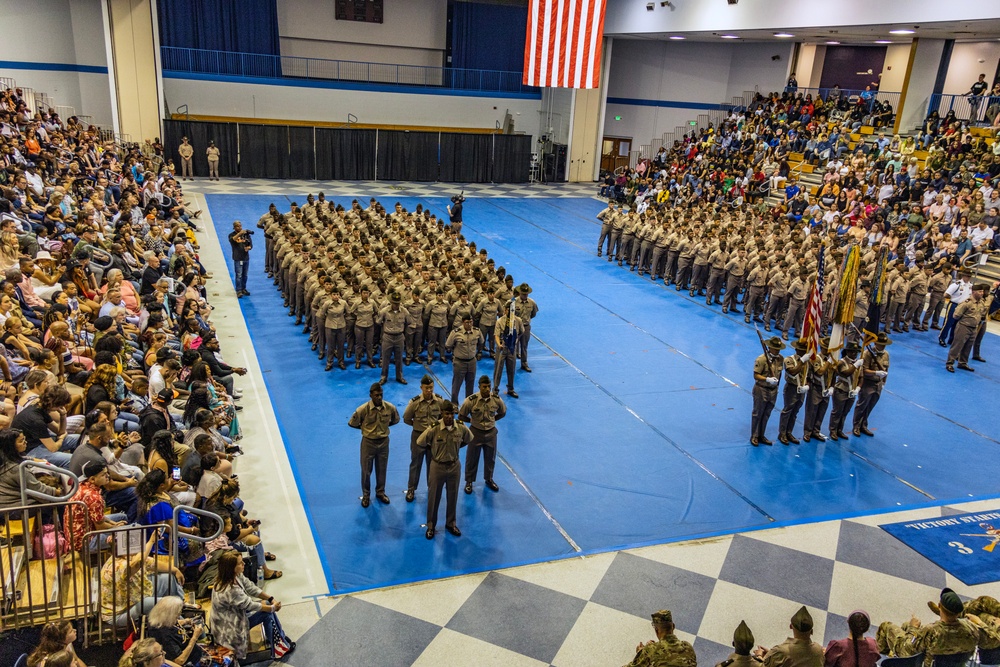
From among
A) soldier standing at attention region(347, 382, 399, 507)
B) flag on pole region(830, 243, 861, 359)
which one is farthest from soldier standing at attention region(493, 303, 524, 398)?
flag on pole region(830, 243, 861, 359)

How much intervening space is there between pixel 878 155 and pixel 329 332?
19.0 metres

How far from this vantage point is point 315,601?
6953 millimetres

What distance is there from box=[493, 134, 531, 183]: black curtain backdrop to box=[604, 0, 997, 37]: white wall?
589 cm

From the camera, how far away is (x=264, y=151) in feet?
101

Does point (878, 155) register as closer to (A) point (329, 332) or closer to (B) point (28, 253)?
(A) point (329, 332)

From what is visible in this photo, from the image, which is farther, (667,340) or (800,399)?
(667,340)

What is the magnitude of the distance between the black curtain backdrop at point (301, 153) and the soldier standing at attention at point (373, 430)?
2501cm

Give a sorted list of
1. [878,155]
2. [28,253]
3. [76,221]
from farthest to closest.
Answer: [878,155]
[76,221]
[28,253]

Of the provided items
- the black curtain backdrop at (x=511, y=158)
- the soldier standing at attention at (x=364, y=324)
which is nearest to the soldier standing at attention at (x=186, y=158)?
the black curtain backdrop at (x=511, y=158)

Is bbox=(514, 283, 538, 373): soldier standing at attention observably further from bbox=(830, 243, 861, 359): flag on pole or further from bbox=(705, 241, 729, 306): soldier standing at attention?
bbox=(705, 241, 729, 306): soldier standing at attention

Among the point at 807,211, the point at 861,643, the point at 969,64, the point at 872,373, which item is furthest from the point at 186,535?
the point at 969,64

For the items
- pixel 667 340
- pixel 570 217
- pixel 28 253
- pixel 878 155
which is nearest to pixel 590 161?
pixel 570 217

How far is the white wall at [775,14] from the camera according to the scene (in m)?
18.5

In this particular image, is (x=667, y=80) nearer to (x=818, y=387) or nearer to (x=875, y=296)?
(x=875, y=296)
